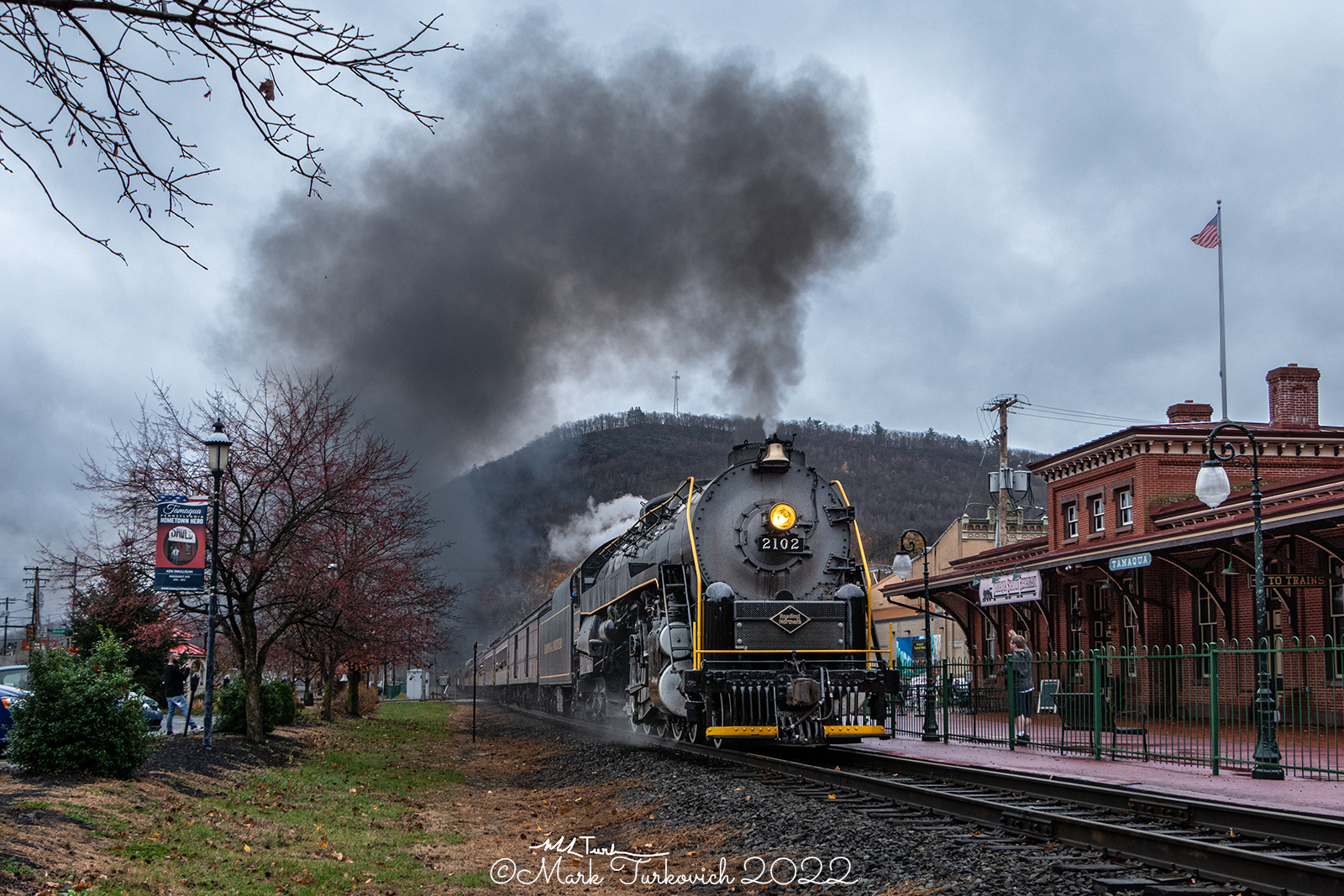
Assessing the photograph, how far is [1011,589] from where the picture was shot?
2848 centimetres

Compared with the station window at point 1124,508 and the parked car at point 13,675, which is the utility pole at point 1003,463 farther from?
the parked car at point 13,675

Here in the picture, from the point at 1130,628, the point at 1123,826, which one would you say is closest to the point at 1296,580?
the point at 1130,628

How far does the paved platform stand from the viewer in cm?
991

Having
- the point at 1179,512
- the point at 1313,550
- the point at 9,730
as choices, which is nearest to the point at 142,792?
the point at 9,730

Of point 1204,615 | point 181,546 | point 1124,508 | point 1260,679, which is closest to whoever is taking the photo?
point 1260,679

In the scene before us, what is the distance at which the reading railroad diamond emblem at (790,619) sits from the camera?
1382cm

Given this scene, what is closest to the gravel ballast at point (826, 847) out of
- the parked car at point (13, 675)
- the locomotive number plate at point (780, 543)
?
the locomotive number plate at point (780, 543)

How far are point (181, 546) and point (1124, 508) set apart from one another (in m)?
23.5

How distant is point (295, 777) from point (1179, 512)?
21.3 metres

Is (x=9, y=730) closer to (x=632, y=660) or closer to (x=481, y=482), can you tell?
(x=632, y=660)

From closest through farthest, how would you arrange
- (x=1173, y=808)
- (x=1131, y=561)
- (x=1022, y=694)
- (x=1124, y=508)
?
(x=1173, y=808)
(x=1022, y=694)
(x=1131, y=561)
(x=1124, y=508)

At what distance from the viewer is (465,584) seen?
5538cm

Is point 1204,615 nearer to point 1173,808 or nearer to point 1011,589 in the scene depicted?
point 1011,589

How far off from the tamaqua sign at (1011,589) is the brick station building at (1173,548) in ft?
0.27
